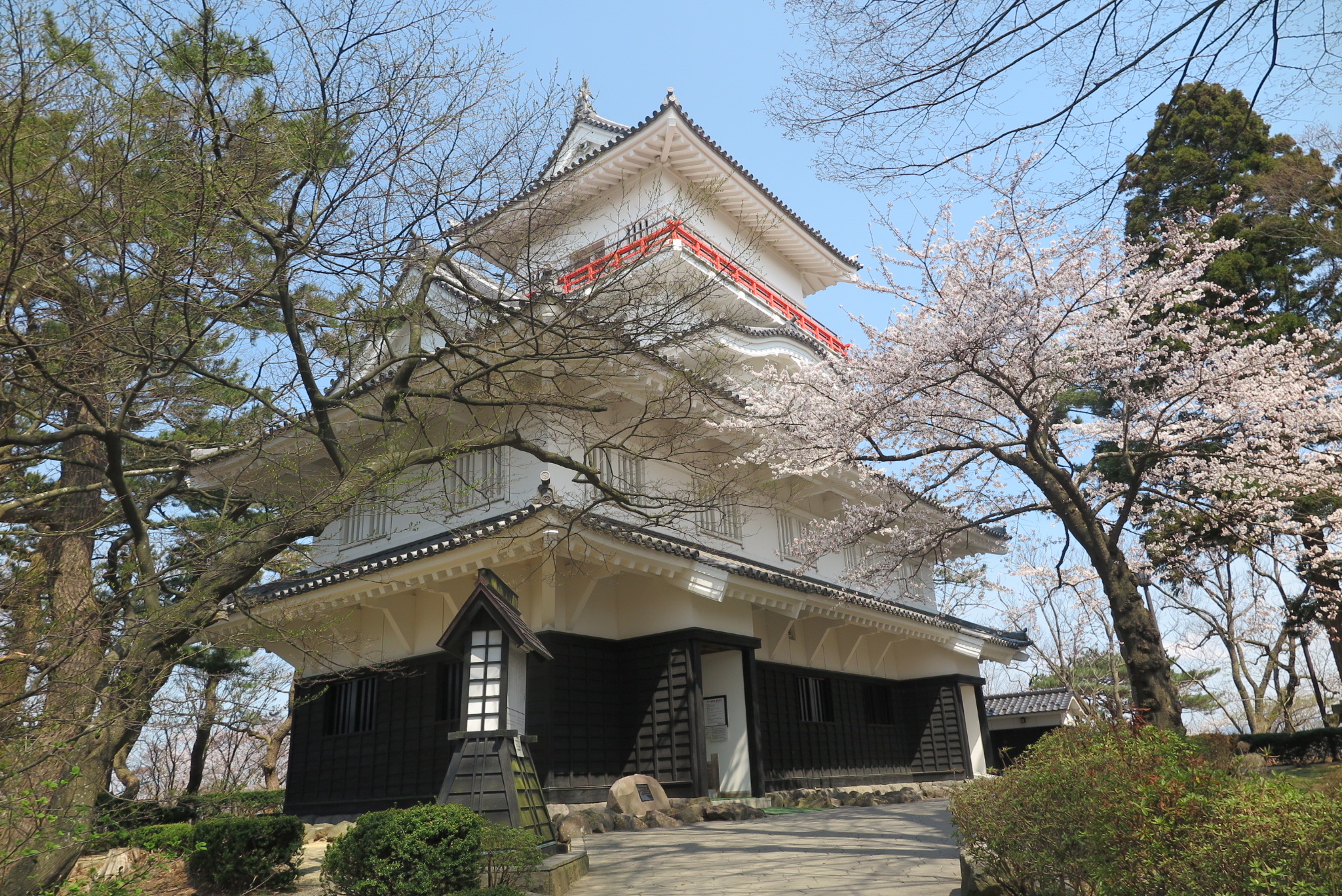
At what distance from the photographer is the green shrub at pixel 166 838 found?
7.43 metres

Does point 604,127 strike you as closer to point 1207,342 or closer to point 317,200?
point 1207,342

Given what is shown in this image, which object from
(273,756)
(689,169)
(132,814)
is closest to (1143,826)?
(132,814)

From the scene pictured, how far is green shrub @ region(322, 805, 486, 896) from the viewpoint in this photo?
526 centimetres

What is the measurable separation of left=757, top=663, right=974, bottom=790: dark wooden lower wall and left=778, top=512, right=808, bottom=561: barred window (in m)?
2.11

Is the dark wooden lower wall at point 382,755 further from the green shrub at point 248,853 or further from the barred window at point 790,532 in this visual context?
the barred window at point 790,532

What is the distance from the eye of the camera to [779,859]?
7.12 m

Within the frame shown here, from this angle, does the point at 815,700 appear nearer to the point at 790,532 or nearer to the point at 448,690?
the point at 790,532

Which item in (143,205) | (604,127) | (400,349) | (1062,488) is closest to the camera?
(143,205)

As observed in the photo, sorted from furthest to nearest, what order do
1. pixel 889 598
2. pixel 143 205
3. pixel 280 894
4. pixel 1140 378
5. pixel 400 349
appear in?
pixel 889 598, pixel 400 349, pixel 1140 378, pixel 280 894, pixel 143 205

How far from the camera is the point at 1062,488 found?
9.66 m

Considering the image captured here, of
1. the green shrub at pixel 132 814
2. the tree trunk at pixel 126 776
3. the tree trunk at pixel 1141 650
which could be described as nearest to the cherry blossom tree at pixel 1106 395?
the tree trunk at pixel 1141 650

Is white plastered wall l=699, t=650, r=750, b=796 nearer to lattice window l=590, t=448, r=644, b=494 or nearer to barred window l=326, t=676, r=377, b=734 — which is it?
lattice window l=590, t=448, r=644, b=494

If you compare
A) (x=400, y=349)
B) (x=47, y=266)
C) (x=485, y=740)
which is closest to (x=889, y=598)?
(x=400, y=349)

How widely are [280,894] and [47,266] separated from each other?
549cm
